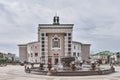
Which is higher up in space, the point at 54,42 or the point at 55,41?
the point at 55,41

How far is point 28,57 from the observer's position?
8812 centimetres

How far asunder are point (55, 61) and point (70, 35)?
852 cm

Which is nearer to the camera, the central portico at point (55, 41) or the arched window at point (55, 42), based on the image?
the central portico at point (55, 41)

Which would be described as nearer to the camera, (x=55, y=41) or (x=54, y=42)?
(x=55, y=41)

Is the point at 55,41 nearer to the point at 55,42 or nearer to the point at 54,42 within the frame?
the point at 55,42

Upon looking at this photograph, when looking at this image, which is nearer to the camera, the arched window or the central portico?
the central portico

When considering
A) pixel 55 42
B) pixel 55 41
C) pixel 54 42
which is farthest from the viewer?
pixel 54 42

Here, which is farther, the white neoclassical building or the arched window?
the arched window

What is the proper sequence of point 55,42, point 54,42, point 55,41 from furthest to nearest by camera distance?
1. point 54,42
2. point 55,42
3. point 55,41

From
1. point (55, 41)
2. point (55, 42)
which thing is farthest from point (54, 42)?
point (55, 41)

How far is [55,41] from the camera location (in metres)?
79.0

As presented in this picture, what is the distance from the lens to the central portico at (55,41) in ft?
256

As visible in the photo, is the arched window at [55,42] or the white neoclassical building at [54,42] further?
the arched window at [55,42]

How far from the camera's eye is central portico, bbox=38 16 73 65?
78000 mm
